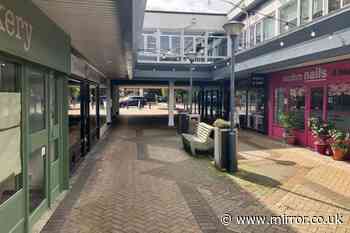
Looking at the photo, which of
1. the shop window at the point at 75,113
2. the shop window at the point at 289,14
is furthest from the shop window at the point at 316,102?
the shop window at the point at 75,113

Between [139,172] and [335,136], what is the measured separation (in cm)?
509

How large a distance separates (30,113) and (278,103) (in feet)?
33.8

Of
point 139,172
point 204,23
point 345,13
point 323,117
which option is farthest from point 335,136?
point 204,23

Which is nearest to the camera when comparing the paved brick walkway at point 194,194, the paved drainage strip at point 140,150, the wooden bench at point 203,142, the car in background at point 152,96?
the paved brick walkway at point 194,194

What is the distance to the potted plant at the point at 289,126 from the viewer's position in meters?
10.6

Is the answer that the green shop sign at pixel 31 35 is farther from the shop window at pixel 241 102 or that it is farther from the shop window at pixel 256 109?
the shop window at pixel 241 102

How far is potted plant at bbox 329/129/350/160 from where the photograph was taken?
7.98 meters

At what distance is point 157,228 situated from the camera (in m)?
4.07

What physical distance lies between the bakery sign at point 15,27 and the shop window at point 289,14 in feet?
30.5

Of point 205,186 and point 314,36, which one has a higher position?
point 314,36

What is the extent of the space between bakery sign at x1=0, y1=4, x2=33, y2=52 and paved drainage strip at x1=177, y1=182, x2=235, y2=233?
304 centimetres

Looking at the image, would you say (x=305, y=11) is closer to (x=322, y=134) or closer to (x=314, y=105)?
(x=314, y=105)

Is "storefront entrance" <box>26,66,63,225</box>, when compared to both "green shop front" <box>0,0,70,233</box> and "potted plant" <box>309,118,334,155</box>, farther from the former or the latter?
"potted plant" <box>309,118,334,155</box>

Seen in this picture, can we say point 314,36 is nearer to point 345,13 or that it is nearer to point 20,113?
point 345,13
